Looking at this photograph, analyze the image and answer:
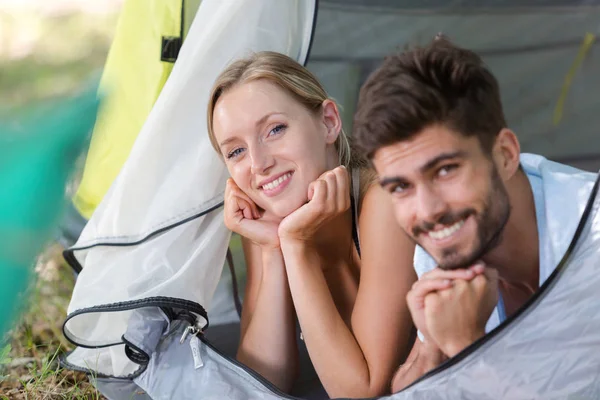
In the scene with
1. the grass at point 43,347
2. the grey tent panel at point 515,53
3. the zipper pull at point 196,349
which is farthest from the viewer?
the grass at point 43,347

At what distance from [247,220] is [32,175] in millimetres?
556

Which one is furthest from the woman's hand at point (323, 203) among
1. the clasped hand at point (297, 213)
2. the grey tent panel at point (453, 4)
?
the grey tent panel at point (453, 4)

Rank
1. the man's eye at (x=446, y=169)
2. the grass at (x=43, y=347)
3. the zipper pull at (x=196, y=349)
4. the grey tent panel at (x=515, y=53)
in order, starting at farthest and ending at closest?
the grass at (x=43, y=347) < the zipper pull at (x=196, y=349) < the grey tent panel at (x=515, y=53) < the man's eye at (x=446, y=169)

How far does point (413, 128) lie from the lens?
100 centimetres

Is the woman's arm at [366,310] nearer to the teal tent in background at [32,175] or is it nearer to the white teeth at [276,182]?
the white teeth at [276,182]

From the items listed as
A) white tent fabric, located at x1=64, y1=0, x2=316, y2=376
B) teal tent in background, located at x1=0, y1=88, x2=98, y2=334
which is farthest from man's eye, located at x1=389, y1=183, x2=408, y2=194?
teal tent in background, located at x1=0, y1=88, x2=98, y2=334

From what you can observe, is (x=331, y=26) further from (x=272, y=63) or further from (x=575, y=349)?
(x=575, y=349)

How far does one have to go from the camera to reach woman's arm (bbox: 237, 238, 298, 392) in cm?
126

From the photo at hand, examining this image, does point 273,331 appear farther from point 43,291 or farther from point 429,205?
point 43,291

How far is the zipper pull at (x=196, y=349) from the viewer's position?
1237 millimetres

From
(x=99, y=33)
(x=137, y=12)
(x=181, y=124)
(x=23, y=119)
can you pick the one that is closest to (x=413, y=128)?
(x=181, y=124)

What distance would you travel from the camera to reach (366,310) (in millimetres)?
1129

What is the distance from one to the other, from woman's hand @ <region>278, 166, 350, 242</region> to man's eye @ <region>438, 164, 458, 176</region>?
19 cm

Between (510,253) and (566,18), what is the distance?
427 millimetres
